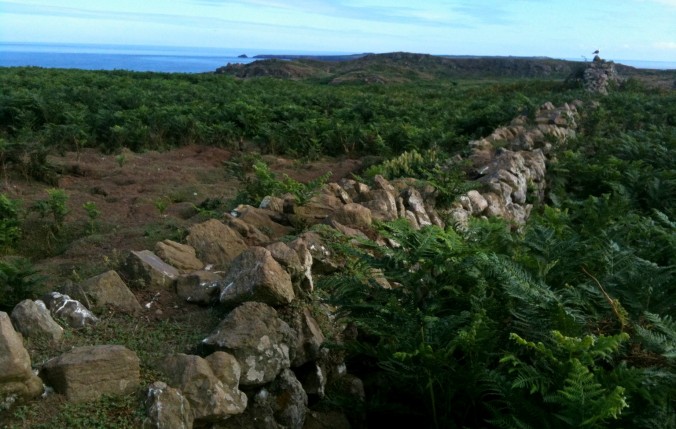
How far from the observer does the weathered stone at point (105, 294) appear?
13.5 feet

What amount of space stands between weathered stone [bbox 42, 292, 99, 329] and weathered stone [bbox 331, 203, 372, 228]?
97.9 inches

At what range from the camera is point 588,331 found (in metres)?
3.88

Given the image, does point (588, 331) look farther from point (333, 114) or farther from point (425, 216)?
point (333, 114)

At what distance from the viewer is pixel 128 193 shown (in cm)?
964

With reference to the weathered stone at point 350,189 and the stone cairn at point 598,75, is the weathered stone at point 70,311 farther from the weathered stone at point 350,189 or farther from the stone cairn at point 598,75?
the stone cairn at point 598,75

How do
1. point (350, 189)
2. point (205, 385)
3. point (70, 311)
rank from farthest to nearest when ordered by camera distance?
point (350, 189) < point (70, 311) < point (205, 385)

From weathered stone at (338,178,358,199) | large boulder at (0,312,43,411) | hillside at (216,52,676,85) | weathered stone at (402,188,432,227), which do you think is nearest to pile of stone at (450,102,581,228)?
weathered stone at (402,188,432,227)

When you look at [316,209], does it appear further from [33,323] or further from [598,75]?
[598,75]

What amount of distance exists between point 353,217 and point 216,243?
4.26 ft

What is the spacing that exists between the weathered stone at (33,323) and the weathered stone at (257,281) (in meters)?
1.05

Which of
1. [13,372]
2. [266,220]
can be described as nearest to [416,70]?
[266,220]

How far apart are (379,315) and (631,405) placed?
1552 millimetres

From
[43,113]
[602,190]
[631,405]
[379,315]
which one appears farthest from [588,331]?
[43,113]

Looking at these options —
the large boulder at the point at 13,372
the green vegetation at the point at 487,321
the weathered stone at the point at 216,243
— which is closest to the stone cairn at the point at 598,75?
the green vegetation at the point at 487,321
